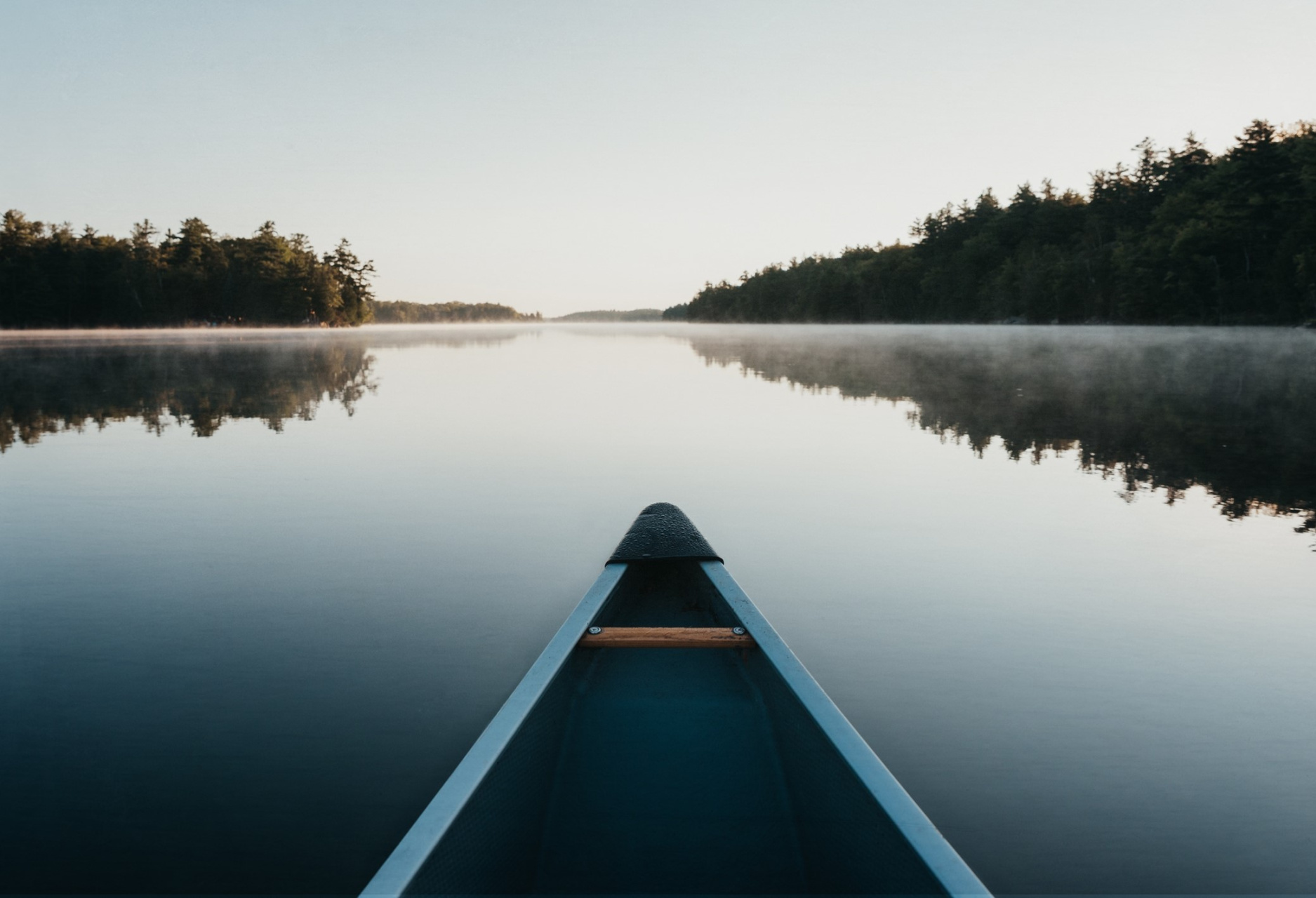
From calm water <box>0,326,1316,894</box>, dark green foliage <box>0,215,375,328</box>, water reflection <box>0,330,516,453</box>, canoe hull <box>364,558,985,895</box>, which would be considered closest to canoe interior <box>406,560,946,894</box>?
canoe hull <box>364,558,985,895</box>

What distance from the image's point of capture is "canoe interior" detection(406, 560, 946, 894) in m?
1.66

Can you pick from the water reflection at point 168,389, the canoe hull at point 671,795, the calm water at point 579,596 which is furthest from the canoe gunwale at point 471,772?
the water reflection at point 168,389

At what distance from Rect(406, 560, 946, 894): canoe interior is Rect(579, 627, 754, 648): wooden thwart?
10cm

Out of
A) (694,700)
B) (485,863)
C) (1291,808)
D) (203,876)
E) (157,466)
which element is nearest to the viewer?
(485,863)

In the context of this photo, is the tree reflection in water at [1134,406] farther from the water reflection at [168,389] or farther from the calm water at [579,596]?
the water reflection at [168,389]

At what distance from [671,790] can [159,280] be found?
328 feet

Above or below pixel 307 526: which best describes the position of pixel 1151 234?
above

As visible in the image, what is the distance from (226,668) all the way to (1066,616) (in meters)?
4.28

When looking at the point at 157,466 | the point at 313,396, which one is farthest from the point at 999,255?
the point at 157,466

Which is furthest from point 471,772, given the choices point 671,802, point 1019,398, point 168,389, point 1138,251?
point 1138,251

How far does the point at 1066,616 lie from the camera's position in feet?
12.9

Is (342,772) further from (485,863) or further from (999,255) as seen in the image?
(999,255)

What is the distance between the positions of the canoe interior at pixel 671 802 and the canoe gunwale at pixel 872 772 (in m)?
0.03

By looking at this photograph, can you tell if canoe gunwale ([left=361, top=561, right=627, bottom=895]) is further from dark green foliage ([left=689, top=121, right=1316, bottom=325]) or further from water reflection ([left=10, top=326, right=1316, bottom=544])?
dark green foliage ([left=689, top=121, right=1316, bottom=325])
